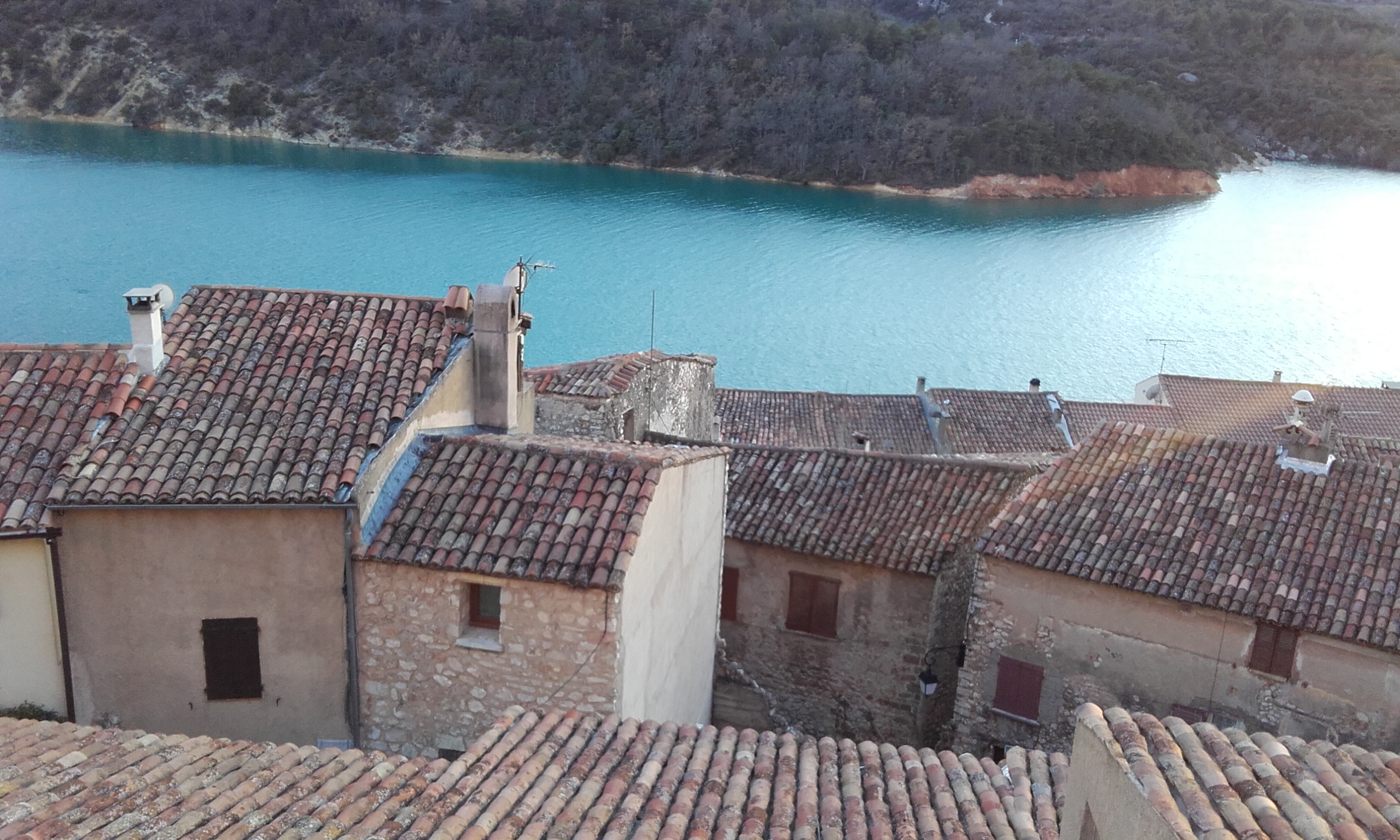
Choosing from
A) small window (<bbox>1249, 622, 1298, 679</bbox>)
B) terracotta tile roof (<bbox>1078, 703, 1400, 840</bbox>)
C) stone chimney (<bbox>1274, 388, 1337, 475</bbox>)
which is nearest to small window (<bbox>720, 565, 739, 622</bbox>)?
small window (<bbox>1249, 622, 1298, 679</bbox>)

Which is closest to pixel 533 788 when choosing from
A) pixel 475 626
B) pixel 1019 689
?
pixel 475 626

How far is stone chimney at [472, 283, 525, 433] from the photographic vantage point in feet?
32.5

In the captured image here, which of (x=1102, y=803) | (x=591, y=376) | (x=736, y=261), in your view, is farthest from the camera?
(x=736, y=261)

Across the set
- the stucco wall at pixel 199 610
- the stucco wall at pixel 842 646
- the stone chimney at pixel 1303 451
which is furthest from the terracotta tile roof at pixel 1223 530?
the stucco wall at pixel 199 610

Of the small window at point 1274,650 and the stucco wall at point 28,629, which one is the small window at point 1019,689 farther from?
the stucco wall at point 28,629

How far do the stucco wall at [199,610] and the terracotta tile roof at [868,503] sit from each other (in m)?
6.70

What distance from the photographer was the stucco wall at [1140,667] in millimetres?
11062

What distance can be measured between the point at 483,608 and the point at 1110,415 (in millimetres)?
24835

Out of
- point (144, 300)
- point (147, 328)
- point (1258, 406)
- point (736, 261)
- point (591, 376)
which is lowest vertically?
point (1258, 406)

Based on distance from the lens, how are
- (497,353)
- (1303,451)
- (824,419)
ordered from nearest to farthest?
1. (497,353)
2. (1303,451)
3. (824,419)

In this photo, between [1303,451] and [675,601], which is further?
[1303,451]

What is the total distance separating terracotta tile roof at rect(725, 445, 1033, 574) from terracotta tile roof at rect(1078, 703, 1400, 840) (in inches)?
343

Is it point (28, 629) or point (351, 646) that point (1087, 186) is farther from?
point (28, 629)

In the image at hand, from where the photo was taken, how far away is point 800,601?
14469 millimetres
